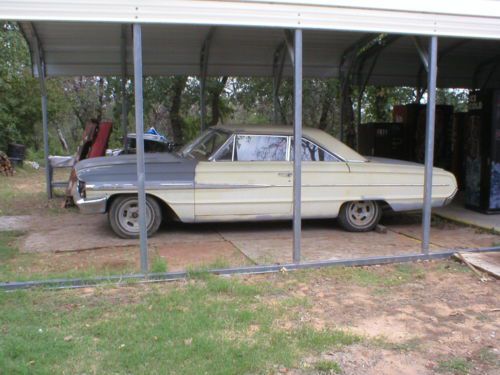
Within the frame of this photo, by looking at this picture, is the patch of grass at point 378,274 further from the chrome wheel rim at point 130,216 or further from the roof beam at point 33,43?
the roof beam at point 33,43

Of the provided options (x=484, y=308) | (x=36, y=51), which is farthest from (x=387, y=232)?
(x=36, y=51)

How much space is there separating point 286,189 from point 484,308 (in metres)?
3.12

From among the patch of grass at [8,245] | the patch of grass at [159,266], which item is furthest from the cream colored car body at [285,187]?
the patch of grass at [159,266]

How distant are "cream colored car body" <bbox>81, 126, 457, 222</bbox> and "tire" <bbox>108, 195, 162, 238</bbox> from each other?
0.17 metres

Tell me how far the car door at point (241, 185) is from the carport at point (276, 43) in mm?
1437

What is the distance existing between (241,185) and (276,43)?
3685mm

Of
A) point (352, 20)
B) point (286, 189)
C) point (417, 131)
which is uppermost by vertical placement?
point (352, 20)

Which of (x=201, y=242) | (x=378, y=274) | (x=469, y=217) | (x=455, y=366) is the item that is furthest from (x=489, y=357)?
(x=469, y=217)

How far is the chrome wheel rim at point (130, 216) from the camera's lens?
23.0 feet

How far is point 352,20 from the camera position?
5.62m

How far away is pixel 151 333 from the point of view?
4055 millimetres

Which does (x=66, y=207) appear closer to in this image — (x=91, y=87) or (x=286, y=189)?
(x=286, y=189)

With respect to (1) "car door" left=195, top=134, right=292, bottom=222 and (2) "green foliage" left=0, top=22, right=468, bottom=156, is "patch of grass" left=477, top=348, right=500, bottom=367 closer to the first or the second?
(1) "car door" left=195, top=134, right=292, bottom=222

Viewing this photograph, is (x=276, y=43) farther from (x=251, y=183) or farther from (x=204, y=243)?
(x=204, y=243)
